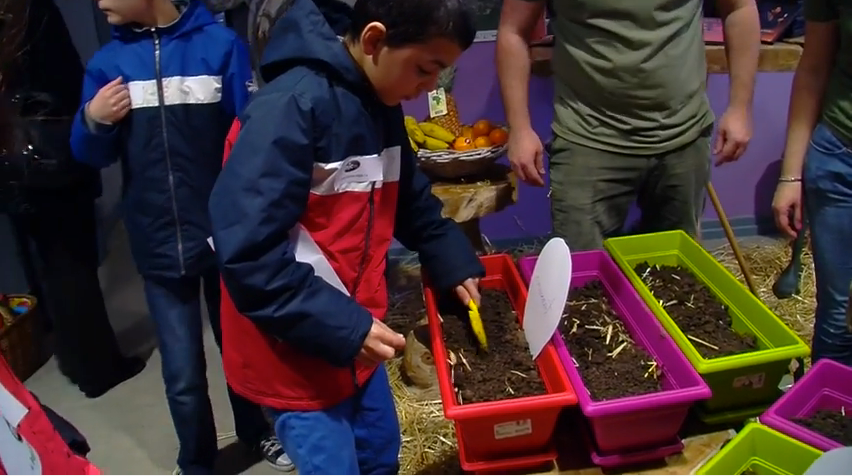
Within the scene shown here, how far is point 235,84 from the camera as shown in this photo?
1.79 metres

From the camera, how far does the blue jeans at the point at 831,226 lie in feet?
4.64

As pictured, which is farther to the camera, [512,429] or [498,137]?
[498,137]

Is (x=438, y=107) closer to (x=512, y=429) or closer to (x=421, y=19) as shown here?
(x=421, y=19)

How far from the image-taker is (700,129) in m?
1.65

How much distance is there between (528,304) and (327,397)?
13.7 inches

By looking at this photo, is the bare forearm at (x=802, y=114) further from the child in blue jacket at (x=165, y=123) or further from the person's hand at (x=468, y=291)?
the child in blue jacket at (x=165, y=123)

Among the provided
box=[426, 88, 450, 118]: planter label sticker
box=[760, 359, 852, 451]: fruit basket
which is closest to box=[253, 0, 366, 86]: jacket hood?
box=[760, 359, 852, 451]: fruit basket

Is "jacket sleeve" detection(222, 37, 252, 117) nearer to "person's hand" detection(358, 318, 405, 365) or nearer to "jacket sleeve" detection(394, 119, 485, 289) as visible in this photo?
"jacket sleeve" detection(394, 119, 485, 289)

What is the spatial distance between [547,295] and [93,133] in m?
1.13

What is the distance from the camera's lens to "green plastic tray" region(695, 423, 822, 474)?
940 mm

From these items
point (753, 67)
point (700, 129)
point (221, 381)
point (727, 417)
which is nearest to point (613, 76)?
point (700, 129)

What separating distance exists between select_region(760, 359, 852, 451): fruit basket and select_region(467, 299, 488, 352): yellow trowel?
41 centimetres

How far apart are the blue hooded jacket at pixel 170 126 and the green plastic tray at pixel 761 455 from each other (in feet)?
4.14

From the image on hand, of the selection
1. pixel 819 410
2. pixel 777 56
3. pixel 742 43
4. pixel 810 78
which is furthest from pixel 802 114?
pixel 777 56
